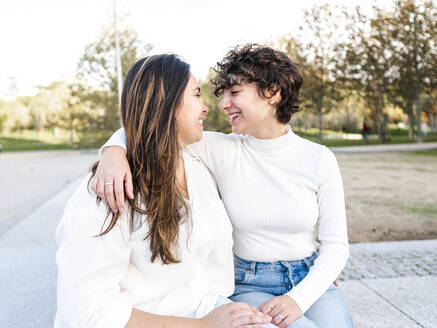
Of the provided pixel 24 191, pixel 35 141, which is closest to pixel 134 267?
pixel 24 191

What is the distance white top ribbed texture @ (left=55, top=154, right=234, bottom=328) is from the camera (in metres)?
1.55

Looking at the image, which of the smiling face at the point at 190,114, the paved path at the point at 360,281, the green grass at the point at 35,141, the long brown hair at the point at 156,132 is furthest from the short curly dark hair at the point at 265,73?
the green grass at the point at 35,141

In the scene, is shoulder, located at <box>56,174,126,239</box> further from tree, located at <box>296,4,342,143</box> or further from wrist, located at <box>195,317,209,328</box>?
tree, located at <box>296,4,342,143</box>

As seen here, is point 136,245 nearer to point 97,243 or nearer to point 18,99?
point 97,243

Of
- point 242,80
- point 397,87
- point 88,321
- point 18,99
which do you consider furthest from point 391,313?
point 18,99

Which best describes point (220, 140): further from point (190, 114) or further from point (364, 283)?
point (364, 283)

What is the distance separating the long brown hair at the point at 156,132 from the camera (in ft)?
5.76

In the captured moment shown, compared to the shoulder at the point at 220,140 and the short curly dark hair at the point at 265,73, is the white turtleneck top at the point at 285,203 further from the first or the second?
the short curly dark hair at the point at 265,73

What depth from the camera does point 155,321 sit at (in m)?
1.64

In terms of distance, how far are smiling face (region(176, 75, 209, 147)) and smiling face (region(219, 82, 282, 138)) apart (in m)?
0.31

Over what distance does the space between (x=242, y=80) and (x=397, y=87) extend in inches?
1072

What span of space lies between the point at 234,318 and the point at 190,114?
37.6 inches

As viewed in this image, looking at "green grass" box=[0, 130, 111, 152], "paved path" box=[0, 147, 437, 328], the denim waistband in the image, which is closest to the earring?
the denim waistband

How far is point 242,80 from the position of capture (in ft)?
7.68
